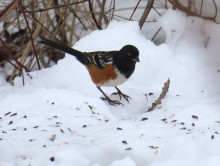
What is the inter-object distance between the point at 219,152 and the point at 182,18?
65.6 inches

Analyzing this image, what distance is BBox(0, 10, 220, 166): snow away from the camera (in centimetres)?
255

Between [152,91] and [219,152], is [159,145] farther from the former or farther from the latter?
[152,91]

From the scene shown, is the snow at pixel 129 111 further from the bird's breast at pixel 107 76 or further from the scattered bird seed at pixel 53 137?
the bird's breast at pixel 107 76

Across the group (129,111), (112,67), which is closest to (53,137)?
(129,111)

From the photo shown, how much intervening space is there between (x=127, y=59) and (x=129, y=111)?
0.33 meters

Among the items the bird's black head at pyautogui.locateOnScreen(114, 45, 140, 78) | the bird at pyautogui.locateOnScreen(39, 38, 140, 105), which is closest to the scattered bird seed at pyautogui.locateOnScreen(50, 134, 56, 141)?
the bird at pyautogui.locateOnScreen(39, 38, 140, 105)

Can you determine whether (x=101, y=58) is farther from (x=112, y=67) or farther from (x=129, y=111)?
(x=129, y=111)

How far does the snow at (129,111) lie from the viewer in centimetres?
255

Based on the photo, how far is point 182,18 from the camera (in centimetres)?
402

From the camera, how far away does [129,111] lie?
327cm

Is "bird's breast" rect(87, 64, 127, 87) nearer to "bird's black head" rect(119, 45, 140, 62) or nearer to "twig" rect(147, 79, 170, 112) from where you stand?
"bird's black head" rect(119, 45, 140, 62)

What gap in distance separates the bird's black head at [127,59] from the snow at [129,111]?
0.18 meters

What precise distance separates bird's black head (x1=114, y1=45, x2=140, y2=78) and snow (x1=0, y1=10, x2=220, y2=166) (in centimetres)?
18

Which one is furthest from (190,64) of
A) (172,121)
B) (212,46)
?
(172,121)
